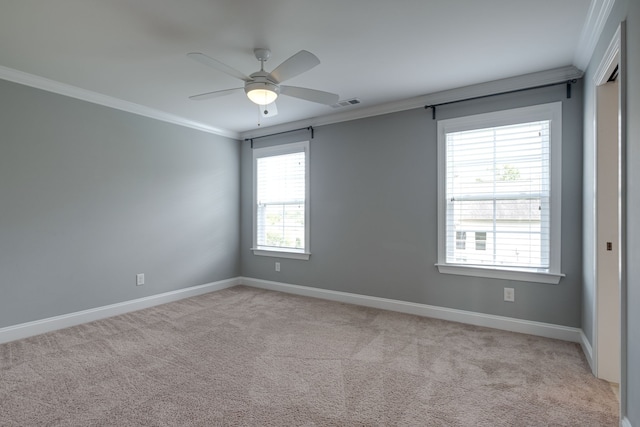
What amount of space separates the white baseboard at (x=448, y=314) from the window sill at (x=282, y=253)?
0.43 meters

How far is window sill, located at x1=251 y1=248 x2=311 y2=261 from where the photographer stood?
4.70 meters

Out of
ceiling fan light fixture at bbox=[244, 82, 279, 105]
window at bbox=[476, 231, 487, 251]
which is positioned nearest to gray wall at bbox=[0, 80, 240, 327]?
ceiling fan light fixture at bbox=[244, 82, 279, 105]

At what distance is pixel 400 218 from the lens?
3.90 meters

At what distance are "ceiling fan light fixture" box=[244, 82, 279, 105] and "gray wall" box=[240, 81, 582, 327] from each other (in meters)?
1.80

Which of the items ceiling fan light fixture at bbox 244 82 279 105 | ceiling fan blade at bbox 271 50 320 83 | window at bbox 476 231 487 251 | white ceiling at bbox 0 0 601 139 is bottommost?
window at bbox 476 231 487 251

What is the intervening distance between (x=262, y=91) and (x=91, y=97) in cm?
234

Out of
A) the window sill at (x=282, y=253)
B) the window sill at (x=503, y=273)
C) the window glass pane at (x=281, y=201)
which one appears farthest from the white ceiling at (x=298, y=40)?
the window sill at (x=282, y=253)

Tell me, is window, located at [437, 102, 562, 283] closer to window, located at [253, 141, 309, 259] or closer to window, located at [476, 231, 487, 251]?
window, located at [476, 231, 487, 251]

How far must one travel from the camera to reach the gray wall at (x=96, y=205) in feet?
10.3

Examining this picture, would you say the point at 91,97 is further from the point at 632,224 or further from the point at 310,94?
the point at 632,224

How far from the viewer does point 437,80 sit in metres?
3.28

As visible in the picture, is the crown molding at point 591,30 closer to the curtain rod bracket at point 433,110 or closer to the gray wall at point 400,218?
the gray wall at point 400,218

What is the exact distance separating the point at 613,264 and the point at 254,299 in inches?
148

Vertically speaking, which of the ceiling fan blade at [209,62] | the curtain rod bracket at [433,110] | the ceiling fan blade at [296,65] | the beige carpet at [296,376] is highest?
the curtain rod bracket at [433,110]
